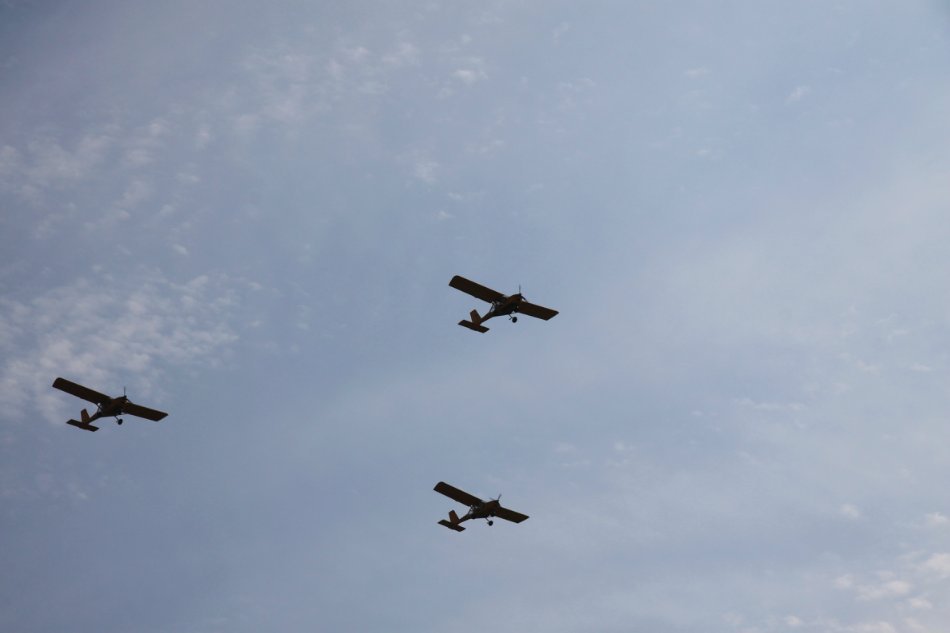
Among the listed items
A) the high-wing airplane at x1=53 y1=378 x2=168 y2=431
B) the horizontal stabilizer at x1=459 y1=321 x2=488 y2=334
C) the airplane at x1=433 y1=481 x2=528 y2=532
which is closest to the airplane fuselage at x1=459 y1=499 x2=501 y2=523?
the airplane at x1=433 y1=481 x2=528 y2=532

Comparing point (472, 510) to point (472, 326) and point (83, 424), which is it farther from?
point (83, 424)

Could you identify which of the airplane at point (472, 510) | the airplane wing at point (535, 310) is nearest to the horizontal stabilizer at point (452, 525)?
the airplane at point (472, 510)

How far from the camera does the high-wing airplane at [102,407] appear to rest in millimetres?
74562

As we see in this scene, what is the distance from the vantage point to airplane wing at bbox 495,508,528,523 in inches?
3181

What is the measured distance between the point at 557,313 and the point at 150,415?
28.5m

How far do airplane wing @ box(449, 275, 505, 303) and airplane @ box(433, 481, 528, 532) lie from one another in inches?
552

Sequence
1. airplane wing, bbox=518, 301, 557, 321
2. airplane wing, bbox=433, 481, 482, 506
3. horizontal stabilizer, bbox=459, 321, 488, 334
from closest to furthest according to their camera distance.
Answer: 1. airplane wing, bbox=518, 301, 557, 321
2. horizontal stabilizer, bbox=459, 321, 488, 334
3. airplane wing, bbox=433, 481, 482, 506

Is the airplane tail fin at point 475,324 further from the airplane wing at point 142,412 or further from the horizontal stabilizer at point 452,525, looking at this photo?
the airplane wing at point 142,412

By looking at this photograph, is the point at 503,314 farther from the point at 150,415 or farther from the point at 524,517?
the point at 150,415

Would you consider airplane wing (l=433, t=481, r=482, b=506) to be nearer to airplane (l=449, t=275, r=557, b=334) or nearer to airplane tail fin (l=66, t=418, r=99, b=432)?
airplane (l=449, t=275, r=557, b=334)

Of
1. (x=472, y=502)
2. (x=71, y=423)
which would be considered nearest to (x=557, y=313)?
(x=472, y=502)

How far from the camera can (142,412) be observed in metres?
77.5

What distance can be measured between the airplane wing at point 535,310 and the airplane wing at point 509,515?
15.4 meters

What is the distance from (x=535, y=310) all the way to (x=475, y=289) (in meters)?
4.38
